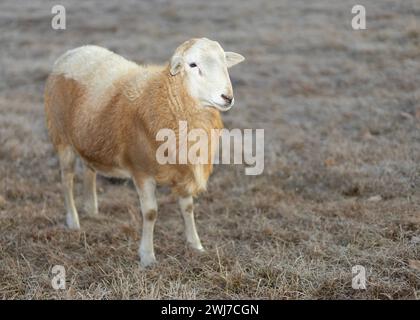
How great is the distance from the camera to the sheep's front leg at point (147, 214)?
5.61 meters

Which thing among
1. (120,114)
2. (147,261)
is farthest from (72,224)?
(120,114)

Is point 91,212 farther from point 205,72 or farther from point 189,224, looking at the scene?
point 205,72

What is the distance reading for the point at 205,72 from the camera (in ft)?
16.6

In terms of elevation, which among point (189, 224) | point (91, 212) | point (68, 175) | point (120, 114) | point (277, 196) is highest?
point (120, 114)

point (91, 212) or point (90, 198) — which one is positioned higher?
point (90, 198)

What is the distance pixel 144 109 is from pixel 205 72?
80 centimetres

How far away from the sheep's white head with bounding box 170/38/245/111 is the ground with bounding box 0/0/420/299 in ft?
4.97

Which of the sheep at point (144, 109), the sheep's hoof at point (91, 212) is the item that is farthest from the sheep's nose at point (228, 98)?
the sheep's hoof at point (91, 212)

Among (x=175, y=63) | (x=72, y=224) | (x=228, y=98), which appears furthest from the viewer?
(x=72, y=224)

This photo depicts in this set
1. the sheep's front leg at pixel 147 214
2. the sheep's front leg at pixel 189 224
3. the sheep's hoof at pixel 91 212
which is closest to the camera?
the sheep's front leg at pixel 147 214

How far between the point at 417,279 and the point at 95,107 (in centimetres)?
363

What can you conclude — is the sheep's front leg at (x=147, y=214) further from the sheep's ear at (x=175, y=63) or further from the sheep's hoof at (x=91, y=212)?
the sheep's hoof at (x=91, y=212)

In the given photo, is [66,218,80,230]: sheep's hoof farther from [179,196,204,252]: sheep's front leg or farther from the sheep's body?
[179,196,204,252]: sheep's front leg
